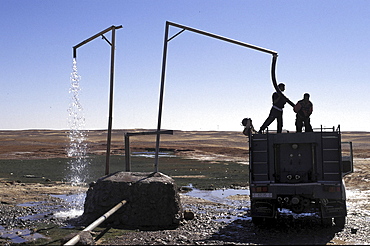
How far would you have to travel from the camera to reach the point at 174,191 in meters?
12.1

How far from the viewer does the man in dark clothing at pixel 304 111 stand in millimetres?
12719

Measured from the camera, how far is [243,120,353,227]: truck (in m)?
11.2

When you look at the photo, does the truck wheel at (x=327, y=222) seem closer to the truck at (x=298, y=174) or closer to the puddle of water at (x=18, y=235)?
the truck at (x=298, y=174)

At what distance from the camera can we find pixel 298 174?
1168cm

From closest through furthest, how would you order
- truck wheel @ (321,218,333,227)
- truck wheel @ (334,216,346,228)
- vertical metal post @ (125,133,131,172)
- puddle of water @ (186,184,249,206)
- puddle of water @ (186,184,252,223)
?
truck wheel @ (334,216,346,228) → truck wheel @ (321,218,333,227) → puddle of water @ (186,184,252,223) → vertical metal post @ (125,133,131,172) → puddle of water @ (186,184,249,206)

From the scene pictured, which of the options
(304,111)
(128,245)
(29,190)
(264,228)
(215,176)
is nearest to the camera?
(128,245)

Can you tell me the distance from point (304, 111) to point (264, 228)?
3.58 meters

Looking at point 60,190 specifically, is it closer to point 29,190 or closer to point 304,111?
point 29,190

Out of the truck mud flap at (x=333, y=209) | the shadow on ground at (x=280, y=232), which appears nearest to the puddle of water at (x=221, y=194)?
the shadow on ground at (x=280, y=232)

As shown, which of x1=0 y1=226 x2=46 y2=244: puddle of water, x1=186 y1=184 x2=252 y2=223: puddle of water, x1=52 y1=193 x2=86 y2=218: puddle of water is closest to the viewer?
x1=0 y1=226 x2=46 y2=244: puddle of water

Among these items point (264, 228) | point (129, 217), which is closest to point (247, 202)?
point (264, 228)

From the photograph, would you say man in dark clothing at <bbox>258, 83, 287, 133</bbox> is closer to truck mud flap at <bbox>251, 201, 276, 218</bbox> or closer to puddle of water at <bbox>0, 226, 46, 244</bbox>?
truck mud flap at <bbox>251, 201, 276, 218</bbox>

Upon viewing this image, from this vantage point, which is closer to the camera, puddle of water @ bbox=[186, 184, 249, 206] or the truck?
the truck

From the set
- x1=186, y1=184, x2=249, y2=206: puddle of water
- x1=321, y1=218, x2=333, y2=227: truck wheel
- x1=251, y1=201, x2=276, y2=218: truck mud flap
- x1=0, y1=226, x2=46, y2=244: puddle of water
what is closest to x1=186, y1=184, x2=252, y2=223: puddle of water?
x1=186, y1=184, x2=249, y2=206: puddle of water
